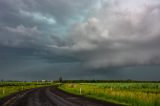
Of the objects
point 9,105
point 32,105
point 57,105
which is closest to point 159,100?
point 57,105

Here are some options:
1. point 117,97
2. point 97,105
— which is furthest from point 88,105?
point 117,97

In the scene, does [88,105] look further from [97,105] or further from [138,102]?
[138,102]

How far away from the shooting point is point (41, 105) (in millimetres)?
24328

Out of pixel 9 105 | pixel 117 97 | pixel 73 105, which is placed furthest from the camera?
pixel 117 97

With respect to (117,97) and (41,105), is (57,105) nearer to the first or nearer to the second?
(41,105)

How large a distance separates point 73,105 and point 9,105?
5.99m

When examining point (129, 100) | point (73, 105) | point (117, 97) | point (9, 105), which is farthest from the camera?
point (117, 97)

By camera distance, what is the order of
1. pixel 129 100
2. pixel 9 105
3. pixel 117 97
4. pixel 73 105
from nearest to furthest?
pixel 73 105 → pixel 9 105 → pixel 129 100 → pixel 117 97

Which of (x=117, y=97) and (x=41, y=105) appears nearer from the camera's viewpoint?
Answer: (x=41, y=105)

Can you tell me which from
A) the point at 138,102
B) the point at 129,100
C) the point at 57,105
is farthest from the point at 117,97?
the point at 57,105

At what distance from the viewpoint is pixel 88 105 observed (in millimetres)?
24266

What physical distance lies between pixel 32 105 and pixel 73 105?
3.56 m

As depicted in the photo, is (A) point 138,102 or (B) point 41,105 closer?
(B) point 41,105

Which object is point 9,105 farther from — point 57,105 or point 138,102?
point 138,102
